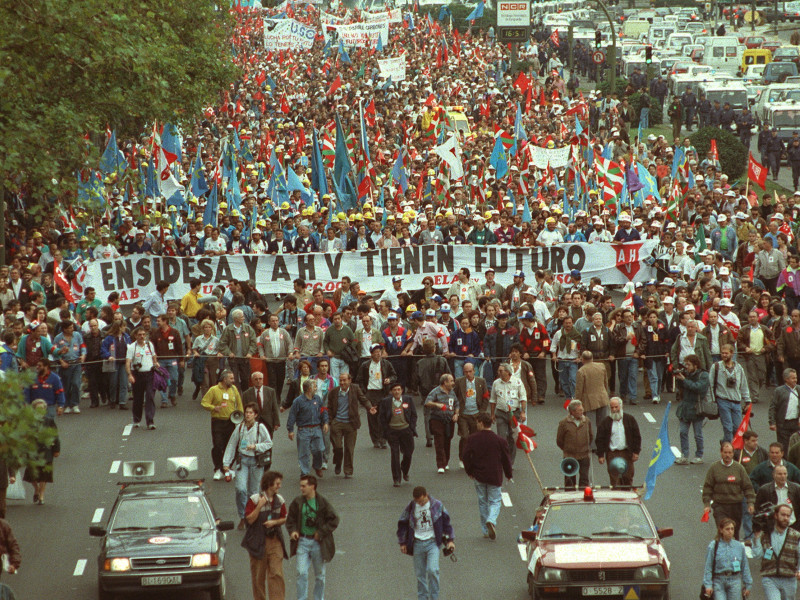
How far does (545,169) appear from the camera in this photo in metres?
35.0

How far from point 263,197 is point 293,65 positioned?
34.3 metres

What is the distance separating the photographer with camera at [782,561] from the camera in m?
14.1

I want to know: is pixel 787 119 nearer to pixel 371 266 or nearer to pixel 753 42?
pixel 371 266

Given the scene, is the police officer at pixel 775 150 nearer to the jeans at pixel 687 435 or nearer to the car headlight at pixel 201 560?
the jeans at pixel 687 435

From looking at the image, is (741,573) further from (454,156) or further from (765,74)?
(765,74)

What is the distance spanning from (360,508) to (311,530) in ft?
11.3

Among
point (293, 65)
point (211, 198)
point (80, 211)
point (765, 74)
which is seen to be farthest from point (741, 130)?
point (293, 65)

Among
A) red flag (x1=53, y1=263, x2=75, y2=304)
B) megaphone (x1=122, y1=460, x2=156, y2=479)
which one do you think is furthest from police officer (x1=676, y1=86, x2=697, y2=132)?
megaphone (x1=122, y1=460, x2=156, y2=479)

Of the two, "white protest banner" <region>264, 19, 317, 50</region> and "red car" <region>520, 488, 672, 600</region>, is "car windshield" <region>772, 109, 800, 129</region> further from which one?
"red car" <region>520, 488, 672, 600</region>

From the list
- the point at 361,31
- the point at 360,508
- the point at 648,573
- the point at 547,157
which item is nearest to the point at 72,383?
the point at 360,508

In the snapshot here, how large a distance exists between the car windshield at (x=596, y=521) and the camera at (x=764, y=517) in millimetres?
1280

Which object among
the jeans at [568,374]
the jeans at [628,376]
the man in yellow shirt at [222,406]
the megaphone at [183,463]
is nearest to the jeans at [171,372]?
the man in yellow shirt at [222,406]

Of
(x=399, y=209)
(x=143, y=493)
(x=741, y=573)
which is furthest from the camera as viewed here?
(x=399, y=209)

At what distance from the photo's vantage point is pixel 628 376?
22375mm
